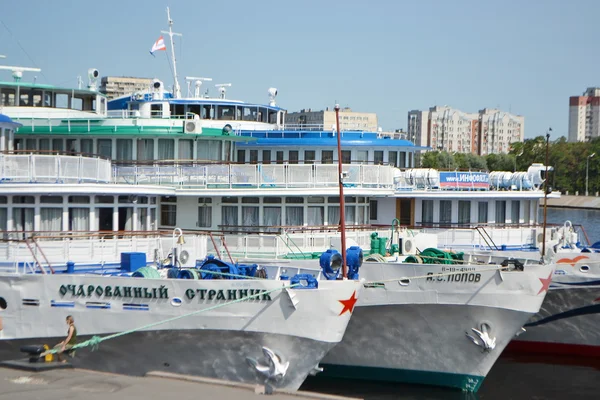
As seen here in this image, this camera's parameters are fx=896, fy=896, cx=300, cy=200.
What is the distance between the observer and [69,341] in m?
17.5

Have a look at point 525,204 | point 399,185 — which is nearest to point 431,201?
point 399,185

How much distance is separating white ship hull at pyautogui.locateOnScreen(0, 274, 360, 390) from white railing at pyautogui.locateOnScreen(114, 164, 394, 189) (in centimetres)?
822

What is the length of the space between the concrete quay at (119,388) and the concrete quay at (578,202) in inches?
4060

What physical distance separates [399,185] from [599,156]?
107m

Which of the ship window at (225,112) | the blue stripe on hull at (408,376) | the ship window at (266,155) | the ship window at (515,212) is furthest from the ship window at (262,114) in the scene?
the blue stripe on hull at (408,376)

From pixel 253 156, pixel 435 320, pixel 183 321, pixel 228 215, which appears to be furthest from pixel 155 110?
pixel 183 321

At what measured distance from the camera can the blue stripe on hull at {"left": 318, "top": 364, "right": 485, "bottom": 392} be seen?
21672 mm

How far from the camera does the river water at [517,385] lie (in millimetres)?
21656

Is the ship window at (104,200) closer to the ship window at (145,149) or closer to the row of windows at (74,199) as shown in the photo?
the row of windows at (74,199)

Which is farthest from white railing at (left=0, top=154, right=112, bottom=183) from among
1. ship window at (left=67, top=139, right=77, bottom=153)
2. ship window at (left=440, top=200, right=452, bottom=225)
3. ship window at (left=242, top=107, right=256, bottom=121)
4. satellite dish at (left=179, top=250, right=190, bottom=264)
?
ship window at (left=242, top=107, right=256, bottom=121)

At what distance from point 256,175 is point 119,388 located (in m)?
11.3

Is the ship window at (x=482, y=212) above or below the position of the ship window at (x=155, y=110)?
below

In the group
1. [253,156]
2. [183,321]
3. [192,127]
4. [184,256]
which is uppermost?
[192,127]

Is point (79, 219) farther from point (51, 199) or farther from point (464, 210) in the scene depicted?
point (464, 210)
